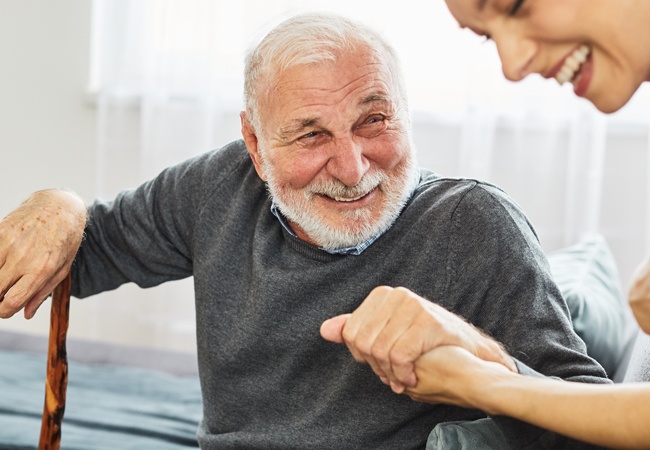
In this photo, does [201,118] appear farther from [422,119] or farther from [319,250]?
[319,250]

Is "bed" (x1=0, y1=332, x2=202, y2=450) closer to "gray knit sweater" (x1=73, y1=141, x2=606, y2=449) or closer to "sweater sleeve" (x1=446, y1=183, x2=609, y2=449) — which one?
"gray knit sweater" (x1=73, y1=141, x2=606, y2=449)

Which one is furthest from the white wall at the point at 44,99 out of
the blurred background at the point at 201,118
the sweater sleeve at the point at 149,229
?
the sweater sleeve at the point at 149,229

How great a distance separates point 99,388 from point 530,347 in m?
1.34

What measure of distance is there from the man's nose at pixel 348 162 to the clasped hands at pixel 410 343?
475mm

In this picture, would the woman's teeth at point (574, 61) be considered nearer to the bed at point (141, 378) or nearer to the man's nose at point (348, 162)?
the man's nose at point (348, 162)

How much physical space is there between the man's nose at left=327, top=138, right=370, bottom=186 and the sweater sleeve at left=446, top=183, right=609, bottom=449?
0.18 m

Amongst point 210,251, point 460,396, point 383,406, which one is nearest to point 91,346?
point 210,251

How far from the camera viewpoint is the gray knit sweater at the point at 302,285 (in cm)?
135

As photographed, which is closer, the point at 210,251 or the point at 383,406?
the point at 383,406

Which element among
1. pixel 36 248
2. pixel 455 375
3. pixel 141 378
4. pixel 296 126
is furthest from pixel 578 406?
pixel 141 378

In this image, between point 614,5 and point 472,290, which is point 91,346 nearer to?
point 472,290

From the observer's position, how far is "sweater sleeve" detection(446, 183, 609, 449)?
1213 millimetres

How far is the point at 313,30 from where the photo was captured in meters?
1.57

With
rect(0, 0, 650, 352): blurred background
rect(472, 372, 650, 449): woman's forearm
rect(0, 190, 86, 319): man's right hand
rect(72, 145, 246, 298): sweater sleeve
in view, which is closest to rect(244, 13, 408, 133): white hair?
rect(72, 145, 246, 298): sweater sleeve
